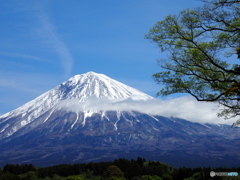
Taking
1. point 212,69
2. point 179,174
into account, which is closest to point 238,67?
point 212,69

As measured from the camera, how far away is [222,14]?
1803 centimetres

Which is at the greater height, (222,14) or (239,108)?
(222,14)

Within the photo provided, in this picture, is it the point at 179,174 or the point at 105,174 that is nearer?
the point at 179,174

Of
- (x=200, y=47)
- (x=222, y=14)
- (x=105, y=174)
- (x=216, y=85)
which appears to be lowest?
(x=105, y=174)

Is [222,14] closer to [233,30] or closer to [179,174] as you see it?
A: [233,30]

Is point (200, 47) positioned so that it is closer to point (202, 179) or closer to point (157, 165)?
point (202, 179)

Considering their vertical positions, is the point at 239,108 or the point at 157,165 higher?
the point at 239,108

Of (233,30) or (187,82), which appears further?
(187,82)

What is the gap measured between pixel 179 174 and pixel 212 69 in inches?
378

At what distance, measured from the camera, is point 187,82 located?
2103 centimetres

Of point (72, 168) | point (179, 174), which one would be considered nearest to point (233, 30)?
point (179, 174)

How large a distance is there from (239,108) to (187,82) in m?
3.79

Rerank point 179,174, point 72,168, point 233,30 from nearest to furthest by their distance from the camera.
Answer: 1. point 233,30
2. point 179,174
3. point 72,168

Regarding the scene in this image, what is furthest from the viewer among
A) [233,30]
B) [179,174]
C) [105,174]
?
[105,174]
